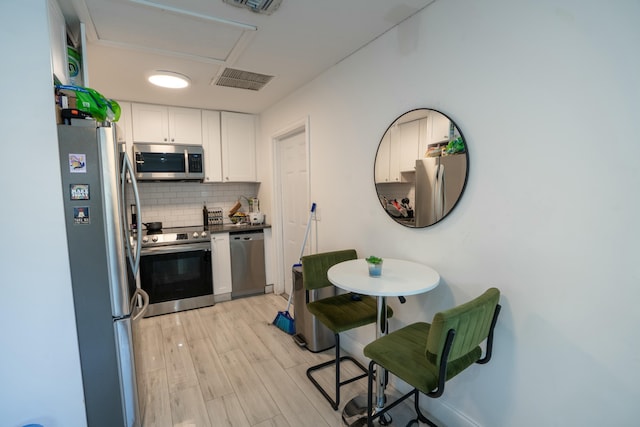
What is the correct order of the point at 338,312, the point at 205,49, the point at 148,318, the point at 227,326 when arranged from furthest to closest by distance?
the point at 148,318
the point at 227,326
the point at 205,49
the point at 338,312

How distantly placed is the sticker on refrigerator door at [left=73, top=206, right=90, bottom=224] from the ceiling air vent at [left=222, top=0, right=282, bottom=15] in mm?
1377

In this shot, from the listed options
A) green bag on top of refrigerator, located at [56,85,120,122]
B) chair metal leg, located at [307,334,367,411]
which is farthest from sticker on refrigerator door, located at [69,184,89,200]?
chair metal leg, located at [307,334,367,411]

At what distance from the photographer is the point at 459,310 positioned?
1.14 m

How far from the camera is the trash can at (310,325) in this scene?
258 centimetres

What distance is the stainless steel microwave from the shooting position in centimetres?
349

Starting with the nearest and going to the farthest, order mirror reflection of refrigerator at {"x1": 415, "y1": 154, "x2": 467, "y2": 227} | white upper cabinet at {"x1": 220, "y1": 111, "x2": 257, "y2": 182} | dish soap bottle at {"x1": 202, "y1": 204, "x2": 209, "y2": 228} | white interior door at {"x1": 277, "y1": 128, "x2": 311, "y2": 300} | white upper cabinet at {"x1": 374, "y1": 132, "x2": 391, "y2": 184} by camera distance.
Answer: mirror reflection of refrigerator at {"x1": 415, "y1": 154, "x2": 467, "y2": 227}, white upper cabinet at {"x1": 374, "y1": 132, "x2": 391, "y2": 184}, white interior door at {"x1": 277, "y1": 128, "x2": 311, "y2": 300}, white upper cabinet at {"x1": 220, "y1": 111, "x2": 257, "y2": 182}, dish soap bottle at {"x1": 202, "y1": 204, "x2": 209, "y2": 228}

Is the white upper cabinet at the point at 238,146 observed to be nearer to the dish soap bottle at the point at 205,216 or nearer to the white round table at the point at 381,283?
the dish soap bottle at the point at 205,216

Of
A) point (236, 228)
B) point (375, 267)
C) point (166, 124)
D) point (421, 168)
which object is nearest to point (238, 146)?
point (166, 124)

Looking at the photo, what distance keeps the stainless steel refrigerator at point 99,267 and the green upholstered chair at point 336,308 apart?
1.12 m

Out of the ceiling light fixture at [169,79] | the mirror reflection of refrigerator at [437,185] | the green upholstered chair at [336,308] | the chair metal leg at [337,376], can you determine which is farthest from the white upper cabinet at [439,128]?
the ceiling light fixture at [169,79]

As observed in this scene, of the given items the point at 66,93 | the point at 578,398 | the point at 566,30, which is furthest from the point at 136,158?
the point at 578,398

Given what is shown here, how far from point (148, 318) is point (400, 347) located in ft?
9.91

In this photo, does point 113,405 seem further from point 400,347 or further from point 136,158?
point 136,158

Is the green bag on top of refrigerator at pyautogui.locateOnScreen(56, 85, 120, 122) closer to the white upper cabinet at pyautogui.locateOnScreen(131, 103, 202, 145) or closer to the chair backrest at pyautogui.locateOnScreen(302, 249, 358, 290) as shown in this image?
the chair backrest at pyautogui.locateOnScreen(302, 249, 358, 290)
